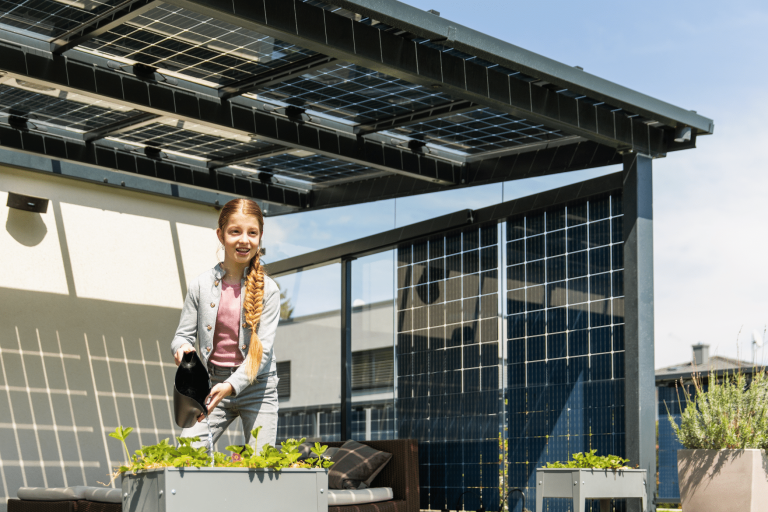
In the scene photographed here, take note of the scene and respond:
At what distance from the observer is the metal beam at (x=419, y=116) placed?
21.0ft

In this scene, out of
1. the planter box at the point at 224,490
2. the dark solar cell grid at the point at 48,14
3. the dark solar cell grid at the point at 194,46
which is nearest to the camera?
the planter box at the point at 224,490

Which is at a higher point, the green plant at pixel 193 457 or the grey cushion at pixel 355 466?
the green plant at pixel 193 457

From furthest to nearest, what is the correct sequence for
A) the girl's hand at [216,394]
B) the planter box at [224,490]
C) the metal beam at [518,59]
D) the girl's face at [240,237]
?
the metal beam at [518,59]
the girl's face at [240,237]
the girl's hand at [216,394]
the planter box at [224,490]

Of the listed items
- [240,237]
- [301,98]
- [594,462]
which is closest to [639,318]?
[594,462]

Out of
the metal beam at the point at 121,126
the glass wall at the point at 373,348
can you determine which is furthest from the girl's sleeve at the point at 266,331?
the glass wall at the point at 373,348

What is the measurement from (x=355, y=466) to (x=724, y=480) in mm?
2832

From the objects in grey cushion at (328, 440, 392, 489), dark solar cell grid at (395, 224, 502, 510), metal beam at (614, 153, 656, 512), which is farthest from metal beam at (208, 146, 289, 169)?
metal beam at (614, 153, 656, 512)

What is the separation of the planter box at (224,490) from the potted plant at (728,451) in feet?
13.0

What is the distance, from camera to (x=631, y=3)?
75.9 feet

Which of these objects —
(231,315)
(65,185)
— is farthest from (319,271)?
(231,315)

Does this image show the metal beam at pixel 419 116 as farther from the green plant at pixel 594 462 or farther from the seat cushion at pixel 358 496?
the seat cushion at pixel 358 496

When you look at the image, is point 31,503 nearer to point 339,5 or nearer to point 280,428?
point 280,428

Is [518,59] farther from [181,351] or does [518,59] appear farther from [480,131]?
[181,351]

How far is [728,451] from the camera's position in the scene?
571 cm
